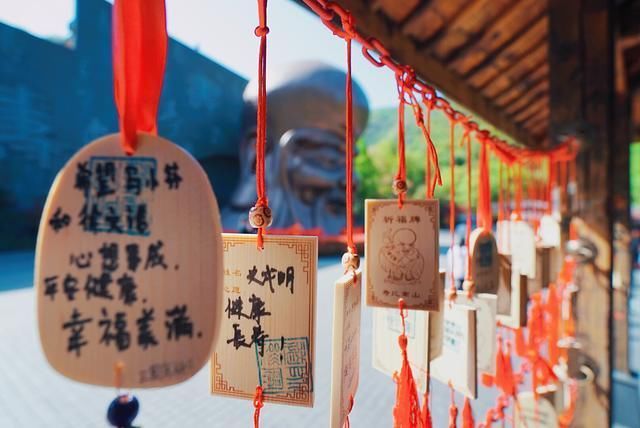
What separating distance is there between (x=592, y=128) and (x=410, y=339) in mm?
834

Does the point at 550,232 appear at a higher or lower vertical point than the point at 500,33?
lower

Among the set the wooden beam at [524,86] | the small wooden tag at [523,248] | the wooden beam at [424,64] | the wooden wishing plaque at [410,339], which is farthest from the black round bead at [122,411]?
the wooden beam at [524,86]

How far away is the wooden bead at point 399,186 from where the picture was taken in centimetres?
36

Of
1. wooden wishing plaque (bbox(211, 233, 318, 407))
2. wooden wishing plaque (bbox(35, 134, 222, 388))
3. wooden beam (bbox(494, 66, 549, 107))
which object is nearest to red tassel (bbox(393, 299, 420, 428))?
wooden wishing plaque (bbox(211, 233, 318, 407))

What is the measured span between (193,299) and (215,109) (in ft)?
21.5

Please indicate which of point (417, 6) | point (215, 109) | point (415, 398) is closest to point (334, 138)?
point (215, 109)

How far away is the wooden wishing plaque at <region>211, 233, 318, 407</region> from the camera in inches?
10.6

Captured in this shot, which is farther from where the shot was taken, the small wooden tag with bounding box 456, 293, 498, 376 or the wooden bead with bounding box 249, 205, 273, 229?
the small wooden tag with bounding box 456, 293, 498, 376

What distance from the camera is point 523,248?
723 millimetres

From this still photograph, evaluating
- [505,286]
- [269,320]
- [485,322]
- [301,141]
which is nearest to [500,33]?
[505,286]

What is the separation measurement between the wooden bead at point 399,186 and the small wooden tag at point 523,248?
46 cm

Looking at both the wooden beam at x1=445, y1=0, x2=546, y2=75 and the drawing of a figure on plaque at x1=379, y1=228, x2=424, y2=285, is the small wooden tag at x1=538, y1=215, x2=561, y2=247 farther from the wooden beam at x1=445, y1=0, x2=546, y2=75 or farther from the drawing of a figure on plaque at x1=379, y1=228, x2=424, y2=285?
the drawing of a figure on plaque at x1=379, y1=228, x2=424, y2=285

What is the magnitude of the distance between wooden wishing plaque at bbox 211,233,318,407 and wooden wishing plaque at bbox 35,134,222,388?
7cm

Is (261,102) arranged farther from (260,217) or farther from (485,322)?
(485,322)
